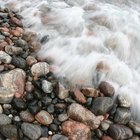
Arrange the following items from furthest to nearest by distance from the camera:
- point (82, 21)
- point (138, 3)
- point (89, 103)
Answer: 1. point (138, 3)
2. point (82, 21)
3. point (89, 103)

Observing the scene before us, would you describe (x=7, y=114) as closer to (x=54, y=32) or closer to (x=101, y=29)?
(x=54, y=32)

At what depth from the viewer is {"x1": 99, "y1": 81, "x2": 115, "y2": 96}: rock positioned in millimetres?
4020

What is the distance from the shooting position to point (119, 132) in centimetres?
362

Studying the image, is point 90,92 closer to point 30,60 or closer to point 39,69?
point 39,69

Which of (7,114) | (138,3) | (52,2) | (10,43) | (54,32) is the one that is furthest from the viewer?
(138,3)

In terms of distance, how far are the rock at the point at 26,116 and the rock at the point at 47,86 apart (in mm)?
359

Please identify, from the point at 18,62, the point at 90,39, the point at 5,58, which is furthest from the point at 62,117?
the point at 90,39

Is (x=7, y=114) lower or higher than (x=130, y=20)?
lower

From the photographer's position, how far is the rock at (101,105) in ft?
12.4

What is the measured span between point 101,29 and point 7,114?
2285 millimetres

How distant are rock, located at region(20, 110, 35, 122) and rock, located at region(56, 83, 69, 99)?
0.43 m

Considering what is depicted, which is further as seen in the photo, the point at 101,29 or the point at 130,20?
the point at 130,20

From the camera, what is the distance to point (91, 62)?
14.7 feet

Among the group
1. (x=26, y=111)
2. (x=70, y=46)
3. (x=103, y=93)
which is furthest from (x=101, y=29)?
(x=26, y=111)
